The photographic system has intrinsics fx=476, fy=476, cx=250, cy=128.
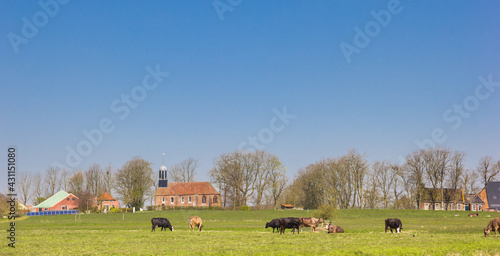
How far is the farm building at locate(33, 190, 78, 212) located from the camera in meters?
126

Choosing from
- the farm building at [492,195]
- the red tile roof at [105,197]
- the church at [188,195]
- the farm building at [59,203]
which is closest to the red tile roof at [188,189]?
the church at [188,195]

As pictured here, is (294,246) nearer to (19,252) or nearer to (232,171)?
(19,252)

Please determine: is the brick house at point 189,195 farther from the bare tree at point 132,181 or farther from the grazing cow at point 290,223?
the grazing cow at point 290,223

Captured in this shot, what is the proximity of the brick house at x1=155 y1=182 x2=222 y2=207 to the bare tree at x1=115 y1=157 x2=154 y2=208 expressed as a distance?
62.1 ft

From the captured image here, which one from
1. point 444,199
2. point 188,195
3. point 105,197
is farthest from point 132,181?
point 444,199

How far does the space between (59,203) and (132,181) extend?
22.6 meters

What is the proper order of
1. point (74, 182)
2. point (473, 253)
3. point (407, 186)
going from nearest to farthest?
point (473, 253) → point (407, 186) → point (74, 182)

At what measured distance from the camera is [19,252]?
24.8 m

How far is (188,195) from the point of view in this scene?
139125 millimetres

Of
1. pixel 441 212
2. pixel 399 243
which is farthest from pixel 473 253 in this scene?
pixel 441 212

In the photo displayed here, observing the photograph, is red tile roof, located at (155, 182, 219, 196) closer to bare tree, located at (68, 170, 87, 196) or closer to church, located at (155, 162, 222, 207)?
church, located at (155, 162, 222, 207)

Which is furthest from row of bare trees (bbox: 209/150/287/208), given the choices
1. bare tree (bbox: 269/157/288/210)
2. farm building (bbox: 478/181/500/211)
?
farm building (bbox: 478/181/500/211)

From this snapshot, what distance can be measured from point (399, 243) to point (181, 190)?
4546 inches

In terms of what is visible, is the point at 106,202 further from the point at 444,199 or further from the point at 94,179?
the point at 444,199
